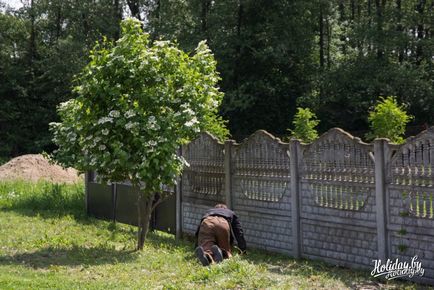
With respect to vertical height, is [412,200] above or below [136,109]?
below

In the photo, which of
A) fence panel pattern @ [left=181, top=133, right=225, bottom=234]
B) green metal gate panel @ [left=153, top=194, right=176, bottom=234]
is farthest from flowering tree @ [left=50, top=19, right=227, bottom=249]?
green metal gate panel @ [left=153, top=194, right=176, bottom=234]

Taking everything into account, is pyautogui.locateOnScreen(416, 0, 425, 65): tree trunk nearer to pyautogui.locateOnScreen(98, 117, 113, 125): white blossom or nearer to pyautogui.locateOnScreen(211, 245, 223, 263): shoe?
pyautogui.locateOnScreen(98, 117, 113, 125): white blossom

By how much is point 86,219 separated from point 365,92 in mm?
20310

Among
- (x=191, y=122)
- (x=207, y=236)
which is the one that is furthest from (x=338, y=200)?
(x=191, y=122)

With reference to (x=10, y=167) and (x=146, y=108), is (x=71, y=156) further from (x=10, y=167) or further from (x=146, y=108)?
(x=10, y=167)

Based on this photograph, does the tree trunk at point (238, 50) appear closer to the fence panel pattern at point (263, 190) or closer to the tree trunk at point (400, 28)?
the tree trunk at point (400, 28)

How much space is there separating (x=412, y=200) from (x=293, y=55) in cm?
2718

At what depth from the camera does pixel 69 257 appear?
10.3 m

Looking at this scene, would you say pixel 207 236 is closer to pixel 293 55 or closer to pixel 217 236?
pixel 217 236

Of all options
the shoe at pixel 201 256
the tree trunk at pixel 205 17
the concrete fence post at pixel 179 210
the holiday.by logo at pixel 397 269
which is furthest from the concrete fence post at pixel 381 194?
the tree trunk at pixel 205 17

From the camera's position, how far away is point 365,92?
31719 mm

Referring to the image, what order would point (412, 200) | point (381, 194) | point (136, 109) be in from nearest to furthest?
point (412, 200) → point (381, 194) → point (136, 109)

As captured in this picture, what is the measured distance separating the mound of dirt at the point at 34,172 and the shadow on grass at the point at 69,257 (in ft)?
58.0

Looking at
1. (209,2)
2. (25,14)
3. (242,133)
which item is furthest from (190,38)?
(25,14)
